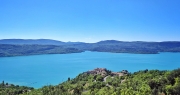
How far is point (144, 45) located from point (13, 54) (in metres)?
105

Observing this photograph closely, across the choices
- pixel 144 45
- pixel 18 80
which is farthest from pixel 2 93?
pixel 144 45

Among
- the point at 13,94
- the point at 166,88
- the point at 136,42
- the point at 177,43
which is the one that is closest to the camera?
the point at 166,88

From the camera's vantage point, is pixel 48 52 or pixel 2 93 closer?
pixel 2 93

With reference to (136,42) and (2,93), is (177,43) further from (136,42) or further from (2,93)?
(2,93)

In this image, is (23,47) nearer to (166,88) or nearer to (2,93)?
(2,93)

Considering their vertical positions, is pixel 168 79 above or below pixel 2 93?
above

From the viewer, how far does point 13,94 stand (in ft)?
82.8

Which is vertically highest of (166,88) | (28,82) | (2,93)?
(166,88)

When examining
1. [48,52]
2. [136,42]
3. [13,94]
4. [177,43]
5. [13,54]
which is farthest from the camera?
[136,42]

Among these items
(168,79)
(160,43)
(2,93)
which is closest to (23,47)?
(160,43)

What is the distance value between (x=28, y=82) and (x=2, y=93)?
21830 millimetres

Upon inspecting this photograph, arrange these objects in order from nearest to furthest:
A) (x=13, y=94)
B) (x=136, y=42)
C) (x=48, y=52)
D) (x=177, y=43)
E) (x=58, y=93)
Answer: (x=58, y=93)
(x=13, y=94)
(x=48, y=52)
(x=177, y=43)
(x=136, y=42)

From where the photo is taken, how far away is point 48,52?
13488 centimetres

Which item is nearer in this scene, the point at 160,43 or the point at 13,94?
the point at 13,94
